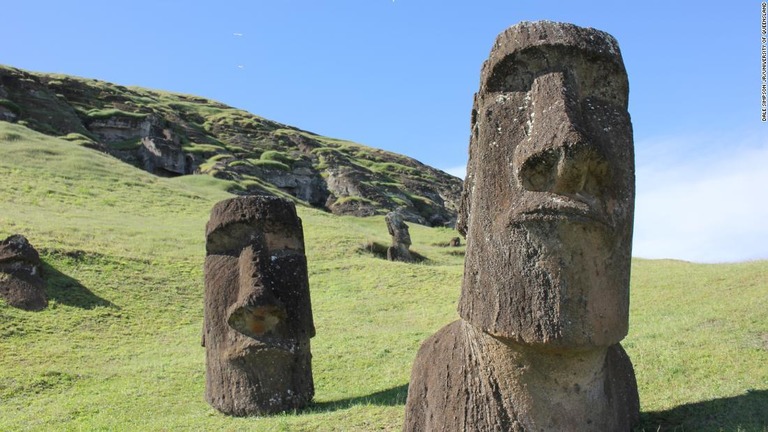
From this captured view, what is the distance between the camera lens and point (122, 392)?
12.6m

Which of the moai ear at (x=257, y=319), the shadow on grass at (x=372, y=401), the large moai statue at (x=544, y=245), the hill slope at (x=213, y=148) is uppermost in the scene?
the hill slope at (x=213, y=148)

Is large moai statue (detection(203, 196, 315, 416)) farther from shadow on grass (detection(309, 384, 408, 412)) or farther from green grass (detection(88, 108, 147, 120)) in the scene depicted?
green grass (detection(88, 108, 147, 120))

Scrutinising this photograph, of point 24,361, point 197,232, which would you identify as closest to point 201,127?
point 197,232

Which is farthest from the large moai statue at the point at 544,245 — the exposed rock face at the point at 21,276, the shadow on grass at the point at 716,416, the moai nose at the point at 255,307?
the exposed rock face at the point at 21,276

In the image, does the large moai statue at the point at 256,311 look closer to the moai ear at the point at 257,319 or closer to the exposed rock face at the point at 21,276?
the moai ear at the point at 257,319

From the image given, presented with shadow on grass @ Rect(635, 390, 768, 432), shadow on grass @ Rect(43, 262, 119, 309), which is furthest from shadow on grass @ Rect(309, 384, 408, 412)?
shadow on grass @ Rect(43, 262, 119, 309)

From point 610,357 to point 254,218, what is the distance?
20.0ft

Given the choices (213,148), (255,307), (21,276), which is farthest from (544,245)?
(213,148)

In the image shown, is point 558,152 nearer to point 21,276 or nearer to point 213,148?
point 21,276

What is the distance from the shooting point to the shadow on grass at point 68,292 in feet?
60.3

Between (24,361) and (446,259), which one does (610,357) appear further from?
(446,259)

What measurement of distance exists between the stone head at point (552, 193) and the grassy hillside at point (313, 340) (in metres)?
2.22

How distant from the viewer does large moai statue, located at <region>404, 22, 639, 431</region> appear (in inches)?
178

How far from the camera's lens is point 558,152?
4520mm
